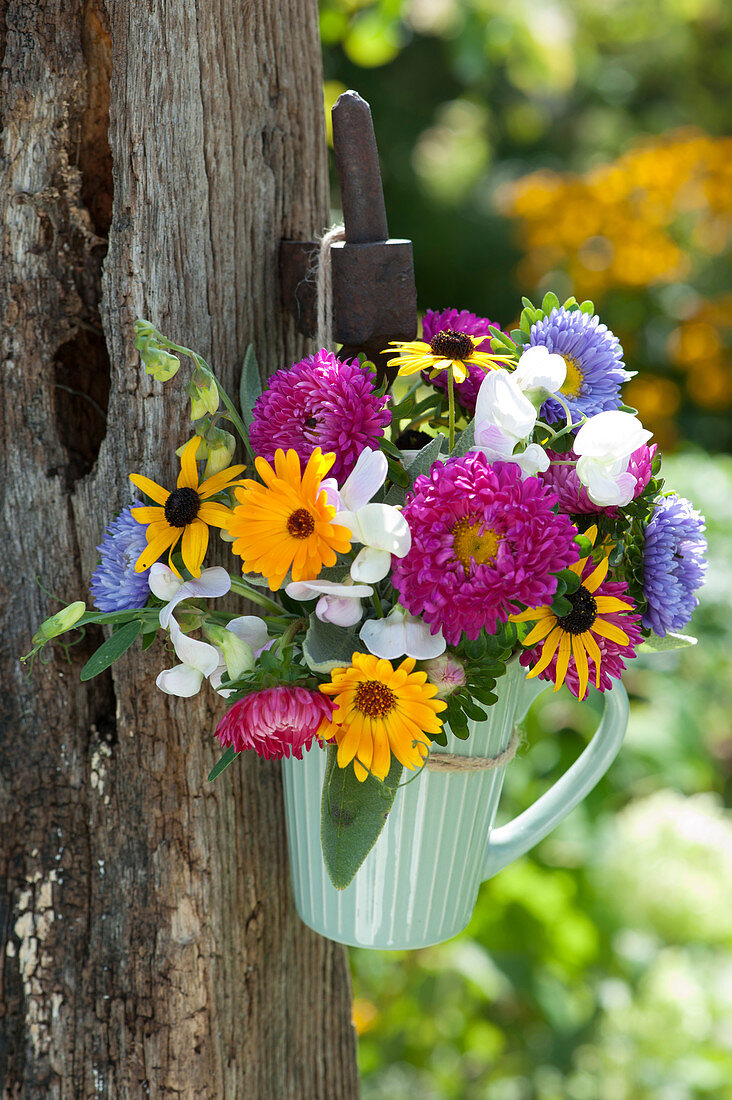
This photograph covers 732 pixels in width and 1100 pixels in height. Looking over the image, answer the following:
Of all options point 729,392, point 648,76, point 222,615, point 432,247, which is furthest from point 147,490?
point 648,76

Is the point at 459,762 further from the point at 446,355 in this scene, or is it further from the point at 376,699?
the point at 446,355

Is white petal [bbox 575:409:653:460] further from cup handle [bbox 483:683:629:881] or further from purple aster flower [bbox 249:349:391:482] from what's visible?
cup handle [bbox 483:683:629:881]

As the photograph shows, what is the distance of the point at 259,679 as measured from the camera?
0.59 m

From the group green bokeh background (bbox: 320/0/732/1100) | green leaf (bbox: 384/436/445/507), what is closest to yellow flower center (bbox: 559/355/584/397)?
green leaf (bbox: 384/436/445/507)

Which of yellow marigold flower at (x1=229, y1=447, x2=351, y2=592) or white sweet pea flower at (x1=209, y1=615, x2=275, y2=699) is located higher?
yellow marigold flower at (x1=229, y1=447, x2=351, y2=592)

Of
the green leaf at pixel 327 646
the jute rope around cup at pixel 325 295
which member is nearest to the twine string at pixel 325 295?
the jute rope around cup at pixel 325 295

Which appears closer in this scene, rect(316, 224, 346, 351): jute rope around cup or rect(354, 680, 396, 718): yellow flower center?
rect(354, 680, 396, 718): yellow flower center

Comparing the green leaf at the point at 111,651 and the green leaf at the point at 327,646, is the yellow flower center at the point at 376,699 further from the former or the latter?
the green leaf at the point at 111,651

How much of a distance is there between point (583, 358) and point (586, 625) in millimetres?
203

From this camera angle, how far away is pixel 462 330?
0.70m

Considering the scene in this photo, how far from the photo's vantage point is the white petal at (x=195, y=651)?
610 mm

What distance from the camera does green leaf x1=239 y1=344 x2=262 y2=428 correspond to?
0.72 m

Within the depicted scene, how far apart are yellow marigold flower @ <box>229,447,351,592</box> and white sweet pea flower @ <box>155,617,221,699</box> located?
8cm

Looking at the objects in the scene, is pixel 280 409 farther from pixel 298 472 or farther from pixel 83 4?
pixel 83 4
